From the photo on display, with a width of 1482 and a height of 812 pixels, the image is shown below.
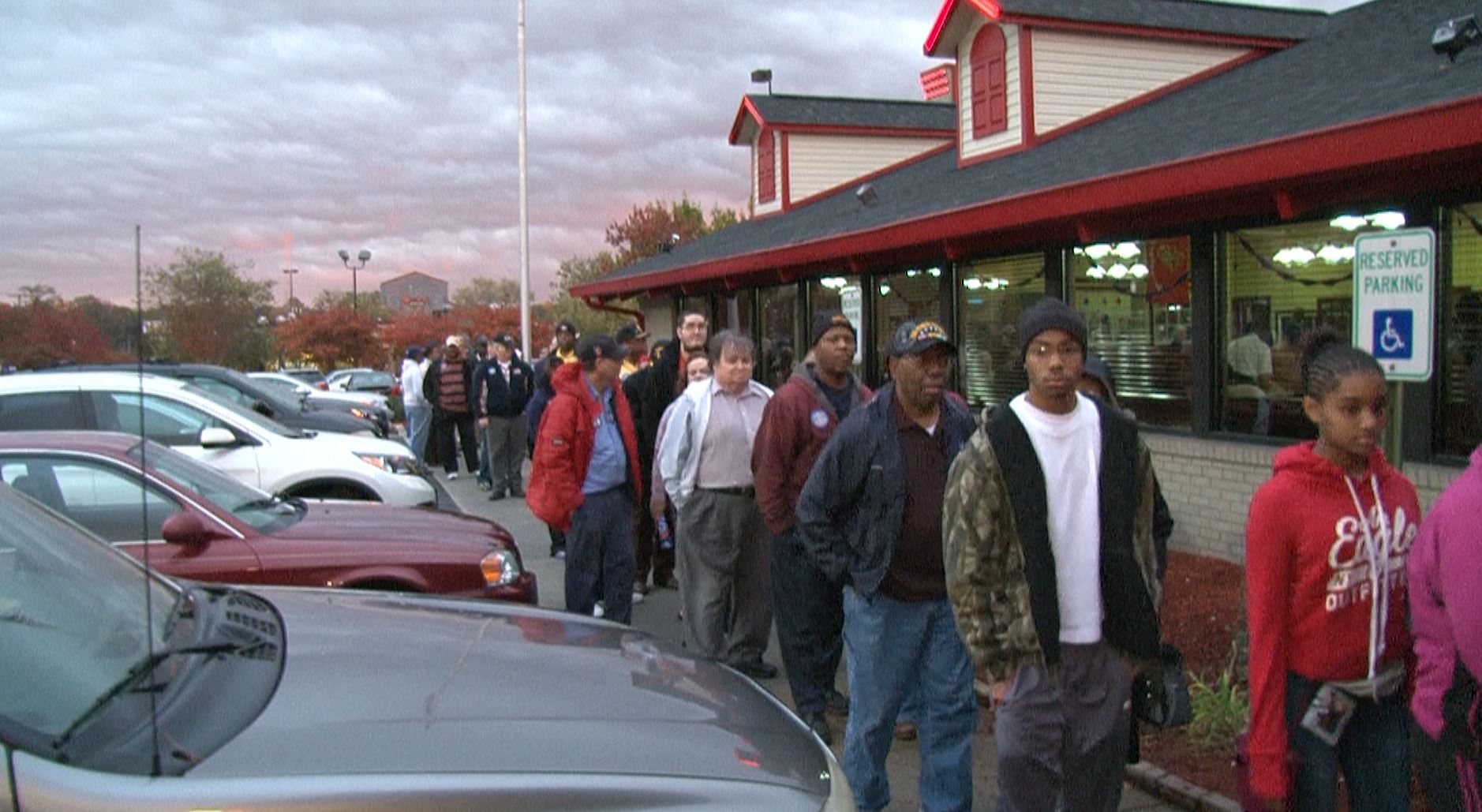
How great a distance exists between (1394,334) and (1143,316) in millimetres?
5022

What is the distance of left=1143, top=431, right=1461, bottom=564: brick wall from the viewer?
8289 mm

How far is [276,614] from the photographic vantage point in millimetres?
3104

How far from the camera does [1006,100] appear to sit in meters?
13.9

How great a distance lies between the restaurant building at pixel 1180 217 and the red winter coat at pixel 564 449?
67.2 inches

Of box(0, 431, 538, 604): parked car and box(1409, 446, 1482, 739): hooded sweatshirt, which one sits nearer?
box(1409, 446, 1482, 739): hooded sweatshirt

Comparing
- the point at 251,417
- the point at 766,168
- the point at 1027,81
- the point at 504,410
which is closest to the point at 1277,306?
the point at 1027,81

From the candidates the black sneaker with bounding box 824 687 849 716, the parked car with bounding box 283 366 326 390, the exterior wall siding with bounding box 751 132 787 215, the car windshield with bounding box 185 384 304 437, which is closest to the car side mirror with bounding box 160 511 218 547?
the black sneaker with bounding box 824 687 849 716

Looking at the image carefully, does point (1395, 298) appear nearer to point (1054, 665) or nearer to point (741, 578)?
point (1054, 665)

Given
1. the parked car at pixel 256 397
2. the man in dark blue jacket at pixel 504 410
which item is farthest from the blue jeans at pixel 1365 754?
the parked car at pixel 256 397

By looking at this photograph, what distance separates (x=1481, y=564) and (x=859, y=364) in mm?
11039

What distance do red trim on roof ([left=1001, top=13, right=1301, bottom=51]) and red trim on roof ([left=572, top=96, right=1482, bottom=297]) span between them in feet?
11.1

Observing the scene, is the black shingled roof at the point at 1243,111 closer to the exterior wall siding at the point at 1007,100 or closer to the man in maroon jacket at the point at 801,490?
the exterior wall siding at the point at 1007,100

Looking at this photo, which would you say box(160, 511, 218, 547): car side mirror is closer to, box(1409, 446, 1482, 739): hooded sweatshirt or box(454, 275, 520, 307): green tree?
box(1409, 446, 1482, 739): hooded sweatshirt

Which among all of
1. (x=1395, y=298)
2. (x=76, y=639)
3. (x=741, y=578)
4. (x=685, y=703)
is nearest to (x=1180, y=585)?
(x=741, y=578)
